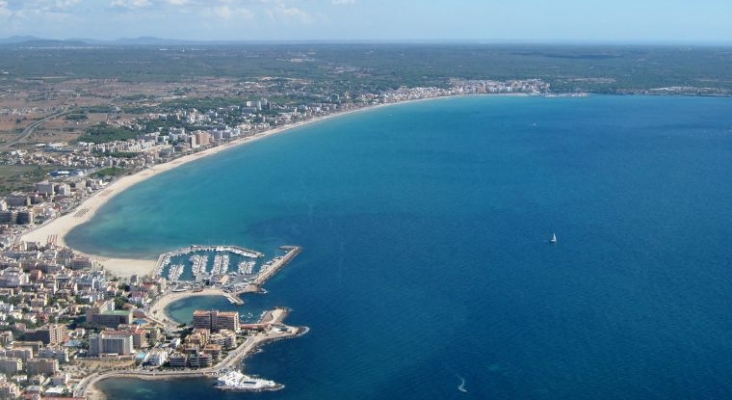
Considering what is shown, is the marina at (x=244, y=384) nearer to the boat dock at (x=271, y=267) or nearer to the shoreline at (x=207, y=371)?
the shoreline at (x=207, y=371)

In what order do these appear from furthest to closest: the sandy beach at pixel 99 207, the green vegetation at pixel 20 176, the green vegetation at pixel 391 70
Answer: the green vegetation at pixel 391 70 → the green vegetation at pixel 20 176 → the sandy beach at pixel 99 207

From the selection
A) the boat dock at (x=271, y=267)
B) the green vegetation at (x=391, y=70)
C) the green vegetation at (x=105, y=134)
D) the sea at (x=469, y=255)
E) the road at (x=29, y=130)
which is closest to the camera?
the sea at (x=469, y=255)

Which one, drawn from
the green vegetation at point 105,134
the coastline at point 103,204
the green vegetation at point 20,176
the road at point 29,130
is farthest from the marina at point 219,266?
the road at point 29,130

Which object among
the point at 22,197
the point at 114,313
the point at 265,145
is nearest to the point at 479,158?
the point at 265,145

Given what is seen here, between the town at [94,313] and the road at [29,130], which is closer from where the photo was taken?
the town at [94,313]

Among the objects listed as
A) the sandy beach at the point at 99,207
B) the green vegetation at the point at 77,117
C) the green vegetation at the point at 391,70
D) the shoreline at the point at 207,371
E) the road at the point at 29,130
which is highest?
the green vegetation at the point at 391,70

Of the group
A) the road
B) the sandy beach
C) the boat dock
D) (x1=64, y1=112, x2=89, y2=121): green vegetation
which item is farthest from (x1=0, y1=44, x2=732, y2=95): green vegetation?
the boat dock

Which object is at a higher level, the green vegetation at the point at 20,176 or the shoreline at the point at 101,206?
the green vegetation at the point at 20,176
